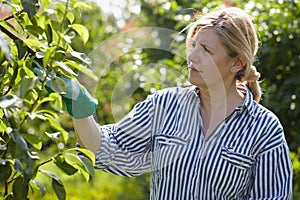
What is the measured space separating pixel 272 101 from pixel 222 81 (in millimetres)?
1647

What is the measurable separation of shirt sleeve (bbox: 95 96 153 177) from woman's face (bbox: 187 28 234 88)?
0.79ft

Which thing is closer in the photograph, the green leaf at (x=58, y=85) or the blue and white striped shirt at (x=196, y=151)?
the green leaf at (x=58, y=85)

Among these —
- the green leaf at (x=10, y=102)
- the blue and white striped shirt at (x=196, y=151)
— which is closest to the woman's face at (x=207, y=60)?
the blue and white striped shirt at (x=196, y=151)

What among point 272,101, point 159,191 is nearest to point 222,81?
point 159,191

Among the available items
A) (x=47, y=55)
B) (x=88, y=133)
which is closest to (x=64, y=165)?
(x=47, y=55)

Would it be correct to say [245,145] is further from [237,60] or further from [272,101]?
[272,101]

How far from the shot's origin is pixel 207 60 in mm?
2312

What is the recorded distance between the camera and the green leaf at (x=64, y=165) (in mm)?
1693

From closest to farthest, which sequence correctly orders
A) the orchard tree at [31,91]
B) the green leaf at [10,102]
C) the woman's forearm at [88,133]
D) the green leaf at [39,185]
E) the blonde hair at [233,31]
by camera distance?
1. the green leaf at [10,102]
2. the orchard tree at [31,91]
3. the green leaf at [39,185]
4. the woman's forearm at [88,133]
5. the blonde hair at [233,31]

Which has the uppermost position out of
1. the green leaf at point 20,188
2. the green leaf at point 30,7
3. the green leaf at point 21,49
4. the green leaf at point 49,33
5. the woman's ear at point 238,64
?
the green leaf at point 30,7

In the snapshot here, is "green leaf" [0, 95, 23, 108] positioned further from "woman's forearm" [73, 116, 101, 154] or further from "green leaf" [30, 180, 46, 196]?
"woman's forearm" [73, 116, 101, 154]

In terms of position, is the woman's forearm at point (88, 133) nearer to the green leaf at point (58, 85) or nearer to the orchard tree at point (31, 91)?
the orchard tree at point (31, 91)

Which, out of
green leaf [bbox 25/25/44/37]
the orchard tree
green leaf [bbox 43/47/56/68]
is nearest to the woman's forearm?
the orchard tree

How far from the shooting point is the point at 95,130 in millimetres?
2291
